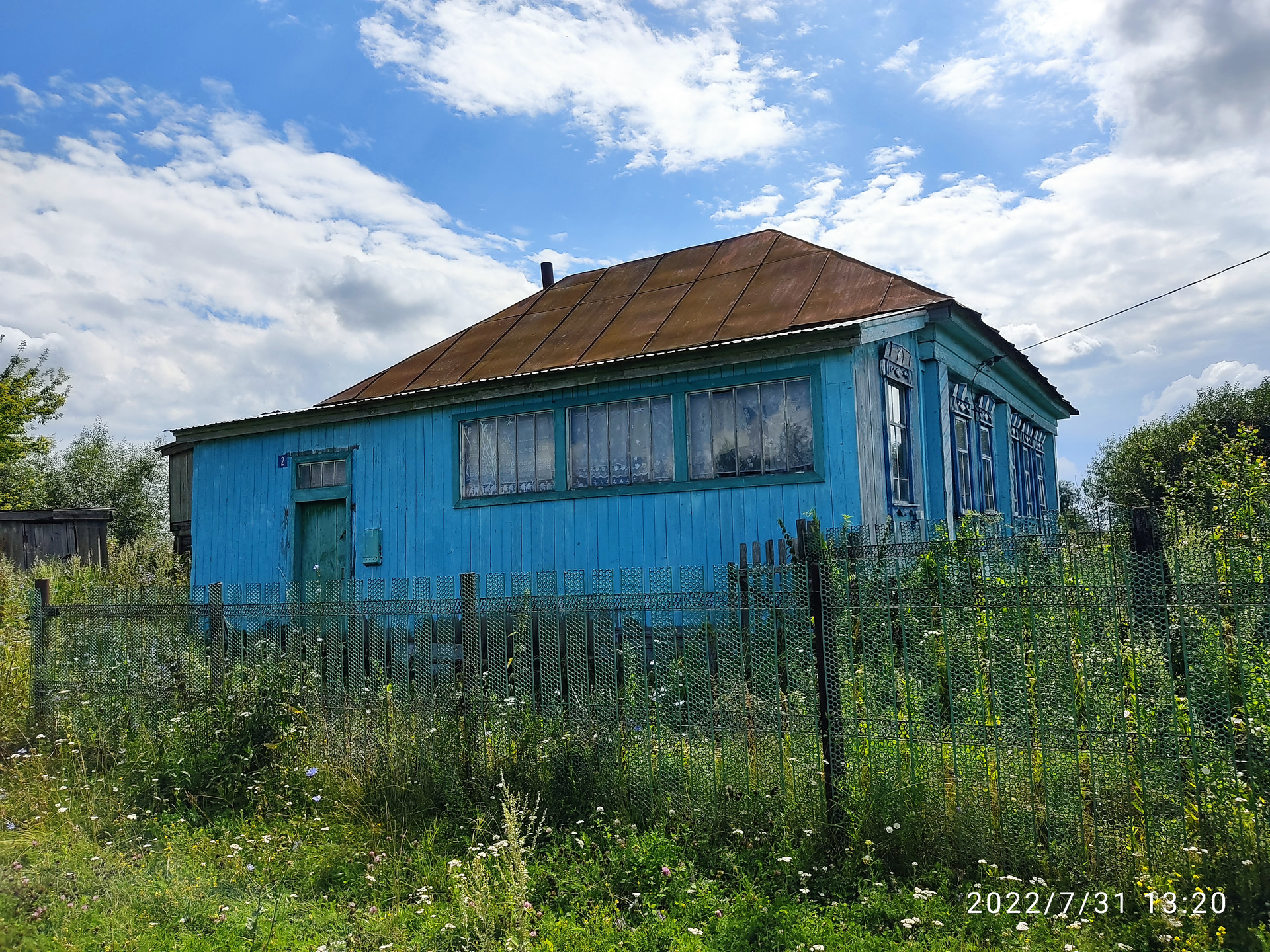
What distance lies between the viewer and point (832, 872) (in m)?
4.31

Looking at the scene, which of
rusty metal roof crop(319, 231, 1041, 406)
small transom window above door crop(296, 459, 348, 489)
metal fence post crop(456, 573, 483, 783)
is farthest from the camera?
small transom window above door crop(296, 459, 348, 489)

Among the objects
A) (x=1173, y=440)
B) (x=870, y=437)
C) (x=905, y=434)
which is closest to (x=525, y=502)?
(x=870, y=437)

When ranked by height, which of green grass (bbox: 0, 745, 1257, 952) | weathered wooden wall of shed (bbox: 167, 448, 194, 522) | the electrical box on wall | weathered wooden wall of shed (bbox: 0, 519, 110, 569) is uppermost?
weathered wooden wall of shed (bbox: 167, 448, 194, 522)

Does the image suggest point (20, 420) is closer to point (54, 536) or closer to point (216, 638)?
point (54, 536)

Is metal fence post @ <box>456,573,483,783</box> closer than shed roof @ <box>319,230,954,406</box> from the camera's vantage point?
Yes

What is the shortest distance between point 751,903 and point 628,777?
1217 mm

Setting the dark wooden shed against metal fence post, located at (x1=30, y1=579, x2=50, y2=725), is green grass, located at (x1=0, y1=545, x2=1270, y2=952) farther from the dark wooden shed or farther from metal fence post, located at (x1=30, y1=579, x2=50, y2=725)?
the dark wooden shed

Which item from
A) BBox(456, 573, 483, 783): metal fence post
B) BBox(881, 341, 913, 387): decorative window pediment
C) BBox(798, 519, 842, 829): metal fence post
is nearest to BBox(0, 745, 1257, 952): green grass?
BBox(798, 519, 842, 829): metal fence post

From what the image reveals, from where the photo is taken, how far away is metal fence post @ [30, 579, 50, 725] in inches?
313

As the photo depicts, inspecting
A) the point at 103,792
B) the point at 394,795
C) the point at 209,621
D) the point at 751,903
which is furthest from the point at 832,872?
the point at 209,621

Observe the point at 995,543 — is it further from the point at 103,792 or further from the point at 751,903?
the point at 103,792

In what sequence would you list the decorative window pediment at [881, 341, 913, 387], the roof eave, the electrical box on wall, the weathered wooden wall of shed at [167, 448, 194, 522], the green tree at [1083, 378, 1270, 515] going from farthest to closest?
the green tree at [1083, 378, 1270, 515] → the weathered wooden wall of shed at [167, 448, 194, 522] → the electrical box on wall → the decorative window pediment at [881, 341, 913, 387] → the roof eave

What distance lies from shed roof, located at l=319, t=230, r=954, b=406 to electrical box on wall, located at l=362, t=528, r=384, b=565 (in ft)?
6.40

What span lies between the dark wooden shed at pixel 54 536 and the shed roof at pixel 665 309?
13.8 m
